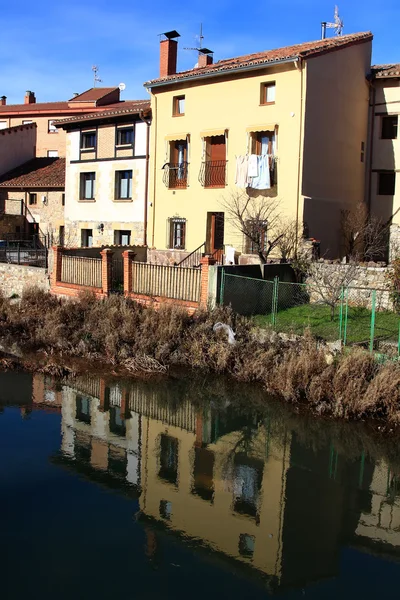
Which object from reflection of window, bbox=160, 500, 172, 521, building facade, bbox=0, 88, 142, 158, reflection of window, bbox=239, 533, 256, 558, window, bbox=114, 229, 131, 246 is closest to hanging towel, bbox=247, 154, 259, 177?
window, bbox=114, 229, 131, 246

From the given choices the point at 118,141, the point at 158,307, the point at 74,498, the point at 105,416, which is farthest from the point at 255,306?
the point at 118,141

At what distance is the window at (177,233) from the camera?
2430 cm

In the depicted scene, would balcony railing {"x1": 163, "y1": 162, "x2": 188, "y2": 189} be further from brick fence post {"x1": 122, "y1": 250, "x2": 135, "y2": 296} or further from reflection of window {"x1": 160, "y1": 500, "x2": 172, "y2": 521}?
reflection of window {"x1": 160, "y1": 500, "x2": 172, "y2": 521}

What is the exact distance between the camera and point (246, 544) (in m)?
7.85

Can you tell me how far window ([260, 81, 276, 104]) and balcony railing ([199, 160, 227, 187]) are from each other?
8.49 ft

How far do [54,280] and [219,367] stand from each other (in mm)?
8852

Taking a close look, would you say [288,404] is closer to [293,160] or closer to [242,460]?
[242,460]

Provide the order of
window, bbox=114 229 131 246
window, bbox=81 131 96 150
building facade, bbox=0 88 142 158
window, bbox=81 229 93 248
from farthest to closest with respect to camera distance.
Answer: building facade, bbox=0 88 142 158 → window, bbox=81 229 93 248 → window, bbox=81 131 96 150 → window, bbox=114 229 131 246

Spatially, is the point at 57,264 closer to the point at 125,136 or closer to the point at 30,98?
the point at 125,136

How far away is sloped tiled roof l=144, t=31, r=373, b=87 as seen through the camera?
67.1ft

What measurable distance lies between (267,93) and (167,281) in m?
8.36

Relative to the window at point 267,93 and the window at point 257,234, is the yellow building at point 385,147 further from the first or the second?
the window at point 257,234

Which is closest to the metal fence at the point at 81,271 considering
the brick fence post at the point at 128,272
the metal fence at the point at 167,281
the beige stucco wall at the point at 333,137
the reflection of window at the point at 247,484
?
the brick fence post at the point at 128,272

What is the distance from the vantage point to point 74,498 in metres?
8.71
